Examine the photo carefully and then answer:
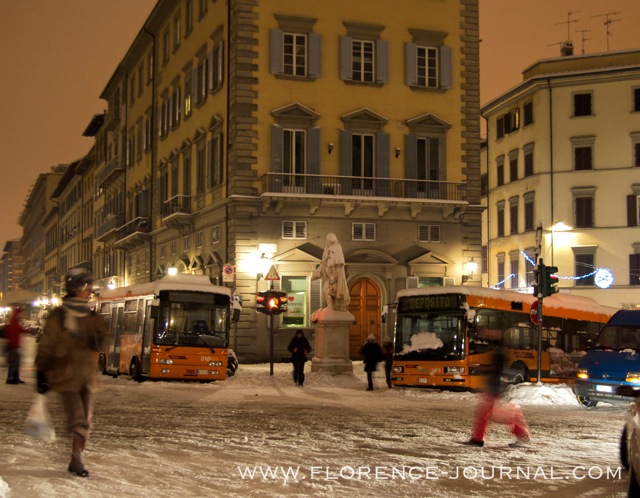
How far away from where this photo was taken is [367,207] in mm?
39375

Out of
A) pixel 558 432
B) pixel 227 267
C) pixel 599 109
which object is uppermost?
pixel 599 109

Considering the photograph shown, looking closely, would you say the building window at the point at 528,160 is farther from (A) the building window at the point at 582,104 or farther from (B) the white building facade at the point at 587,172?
(A) the building window at the point at 582,104

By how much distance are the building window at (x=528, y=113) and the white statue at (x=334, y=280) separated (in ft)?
102

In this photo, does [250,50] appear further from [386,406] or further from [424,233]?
[386,406]

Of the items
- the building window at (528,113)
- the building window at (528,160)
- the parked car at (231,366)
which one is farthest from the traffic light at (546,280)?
the building window at (528,113)

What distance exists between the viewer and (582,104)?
55312 mm

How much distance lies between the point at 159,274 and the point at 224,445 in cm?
3821

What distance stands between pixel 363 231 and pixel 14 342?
1820cm

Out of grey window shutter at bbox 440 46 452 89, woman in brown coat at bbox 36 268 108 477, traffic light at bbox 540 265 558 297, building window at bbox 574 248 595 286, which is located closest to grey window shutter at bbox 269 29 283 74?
grey window shutter at bbox 440 46 452 89

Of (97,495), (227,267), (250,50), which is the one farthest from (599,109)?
(97,495)

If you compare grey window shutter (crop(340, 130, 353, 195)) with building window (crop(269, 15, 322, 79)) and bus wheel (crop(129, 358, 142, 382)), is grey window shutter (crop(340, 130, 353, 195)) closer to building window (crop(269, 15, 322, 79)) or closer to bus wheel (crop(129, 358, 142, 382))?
building window (crop(269, 15, 322, 79))

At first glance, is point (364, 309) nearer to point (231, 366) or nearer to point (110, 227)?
point (231, 366)

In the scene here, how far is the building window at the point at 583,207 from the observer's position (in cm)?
5494

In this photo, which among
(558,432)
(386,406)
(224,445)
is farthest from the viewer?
(386,406)
